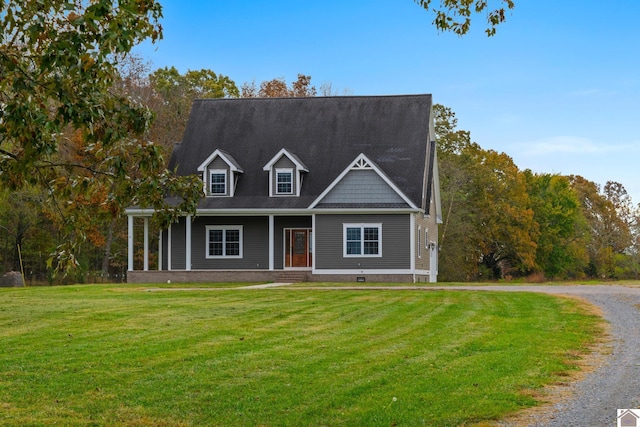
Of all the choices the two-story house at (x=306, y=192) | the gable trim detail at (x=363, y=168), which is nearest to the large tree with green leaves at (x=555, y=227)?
the two-story house at (x=306, y=192)

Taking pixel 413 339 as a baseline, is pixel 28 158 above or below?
above

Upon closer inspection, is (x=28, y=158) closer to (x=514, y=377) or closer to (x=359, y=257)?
(x=514, y=377)

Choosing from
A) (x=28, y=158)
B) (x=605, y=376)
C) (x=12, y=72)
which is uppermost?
(x=12, y=72)

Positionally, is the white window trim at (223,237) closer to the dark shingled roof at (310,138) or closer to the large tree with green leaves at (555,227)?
the dark shingled roof at (310,138)

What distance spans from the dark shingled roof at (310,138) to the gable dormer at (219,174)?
1.29 feet

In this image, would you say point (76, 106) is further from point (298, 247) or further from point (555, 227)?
point (555, 227)

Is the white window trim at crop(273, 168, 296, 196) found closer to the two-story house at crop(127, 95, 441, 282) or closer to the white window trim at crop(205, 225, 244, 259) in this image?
the two-story house at crop(127, 95, 441, 282)

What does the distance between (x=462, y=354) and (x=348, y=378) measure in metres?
2.61

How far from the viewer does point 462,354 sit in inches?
486

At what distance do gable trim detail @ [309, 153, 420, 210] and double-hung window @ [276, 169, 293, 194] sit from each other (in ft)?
5.74

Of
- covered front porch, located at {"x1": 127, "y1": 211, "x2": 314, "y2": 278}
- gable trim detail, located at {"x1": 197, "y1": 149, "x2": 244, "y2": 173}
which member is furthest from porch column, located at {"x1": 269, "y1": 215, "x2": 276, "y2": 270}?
gable trim detail, located at {"x1": 197, "y1": 149, "x2": 244, "y2": 173}

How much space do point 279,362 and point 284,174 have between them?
2520 cm

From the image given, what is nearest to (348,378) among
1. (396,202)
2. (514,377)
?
(514,377)

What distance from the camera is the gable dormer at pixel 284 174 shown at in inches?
1422
